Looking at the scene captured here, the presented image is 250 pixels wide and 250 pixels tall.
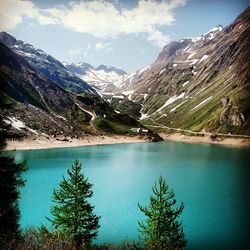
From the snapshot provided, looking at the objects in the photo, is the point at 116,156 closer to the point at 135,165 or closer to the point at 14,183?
the point at 135,165

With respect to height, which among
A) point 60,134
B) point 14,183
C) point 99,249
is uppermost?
point 60,134

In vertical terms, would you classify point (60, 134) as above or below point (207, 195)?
above

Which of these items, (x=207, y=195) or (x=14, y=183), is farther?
(x=207, y=195)

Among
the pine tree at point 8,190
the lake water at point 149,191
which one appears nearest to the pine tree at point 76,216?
the pine tree at point 8,190

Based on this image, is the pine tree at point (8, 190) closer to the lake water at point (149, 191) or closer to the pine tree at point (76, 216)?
the pine tree at point (76, 216)

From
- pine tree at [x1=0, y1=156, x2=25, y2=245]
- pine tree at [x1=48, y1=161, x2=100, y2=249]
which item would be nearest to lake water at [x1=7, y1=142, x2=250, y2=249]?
pine tree at [x1=48, y1=161, x2=100, y2=249]

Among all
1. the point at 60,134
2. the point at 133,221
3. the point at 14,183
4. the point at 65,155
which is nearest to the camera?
the point at 14,183

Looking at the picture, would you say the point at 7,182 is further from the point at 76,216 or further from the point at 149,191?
the point at 149,191

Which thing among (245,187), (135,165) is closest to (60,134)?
(135,165)
